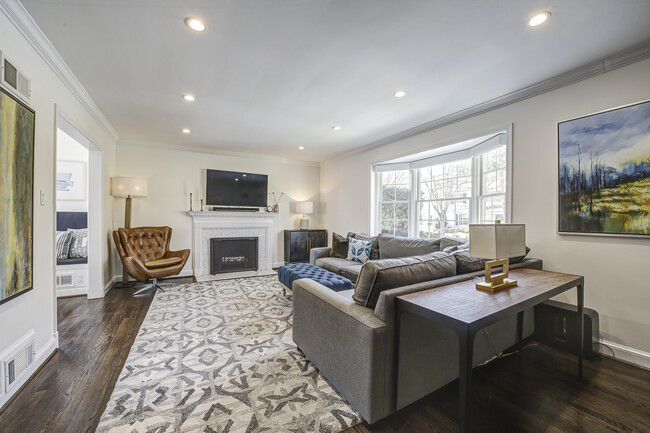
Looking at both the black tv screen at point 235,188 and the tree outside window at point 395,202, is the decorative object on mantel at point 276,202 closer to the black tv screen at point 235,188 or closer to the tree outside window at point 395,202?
the black tv screen at point 235,188

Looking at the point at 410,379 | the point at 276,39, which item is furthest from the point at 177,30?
the point at 410,379

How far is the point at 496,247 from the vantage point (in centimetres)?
178

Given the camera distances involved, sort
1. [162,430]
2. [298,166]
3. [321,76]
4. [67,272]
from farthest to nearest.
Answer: [298,166], [67,272], [321,76], [162,430]

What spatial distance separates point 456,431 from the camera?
1.47 m

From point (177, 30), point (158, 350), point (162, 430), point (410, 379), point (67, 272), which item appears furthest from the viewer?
point (67, 272)

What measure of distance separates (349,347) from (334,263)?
2.51 m

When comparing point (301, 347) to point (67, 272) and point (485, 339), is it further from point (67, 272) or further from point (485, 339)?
point (67, 272)

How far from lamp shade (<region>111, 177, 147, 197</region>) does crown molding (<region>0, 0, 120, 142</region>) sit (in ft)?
4.19

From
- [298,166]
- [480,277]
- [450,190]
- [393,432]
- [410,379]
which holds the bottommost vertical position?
[393,432]

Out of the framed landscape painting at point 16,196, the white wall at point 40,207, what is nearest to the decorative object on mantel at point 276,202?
the white wall at point 40,207

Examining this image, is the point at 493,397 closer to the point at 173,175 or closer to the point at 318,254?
the point at 318,254

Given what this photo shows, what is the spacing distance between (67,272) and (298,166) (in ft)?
14.3

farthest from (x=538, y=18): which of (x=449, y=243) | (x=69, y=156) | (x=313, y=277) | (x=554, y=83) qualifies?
(x=69, y=156)

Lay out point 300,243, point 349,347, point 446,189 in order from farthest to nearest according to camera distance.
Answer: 1. point 300,243
2. point 446,189
3. point 349,347
